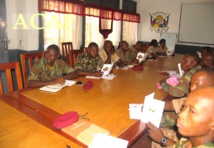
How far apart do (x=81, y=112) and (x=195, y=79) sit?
89 cm

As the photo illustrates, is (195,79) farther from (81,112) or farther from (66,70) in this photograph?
(66,70)

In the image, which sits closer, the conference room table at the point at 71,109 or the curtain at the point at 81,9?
the conference room table at the point at 71,109

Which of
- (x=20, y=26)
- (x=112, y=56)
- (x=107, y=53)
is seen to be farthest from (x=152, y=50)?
(x=20, y=26)

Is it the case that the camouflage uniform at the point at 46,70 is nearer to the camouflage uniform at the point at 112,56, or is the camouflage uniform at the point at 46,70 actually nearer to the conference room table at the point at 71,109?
the conference room table at the point at 71,109

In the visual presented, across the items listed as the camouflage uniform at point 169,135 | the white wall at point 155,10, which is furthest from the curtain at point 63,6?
the white wall at point 155,10

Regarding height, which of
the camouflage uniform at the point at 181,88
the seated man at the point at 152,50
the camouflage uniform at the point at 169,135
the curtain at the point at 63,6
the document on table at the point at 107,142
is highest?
the curtain at the point at 63,6

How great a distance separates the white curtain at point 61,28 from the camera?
3810 mm

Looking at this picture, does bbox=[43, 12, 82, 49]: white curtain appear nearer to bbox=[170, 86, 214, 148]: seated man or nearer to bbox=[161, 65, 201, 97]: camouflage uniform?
bbox=[161, 65, 201, 97]: camouflage uniform

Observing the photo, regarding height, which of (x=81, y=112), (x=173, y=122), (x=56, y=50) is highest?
(x=56, y=50)

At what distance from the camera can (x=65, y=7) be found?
12.8 feet

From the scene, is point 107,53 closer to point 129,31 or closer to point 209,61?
→ point 209,61

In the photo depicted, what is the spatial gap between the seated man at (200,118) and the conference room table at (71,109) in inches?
13.4

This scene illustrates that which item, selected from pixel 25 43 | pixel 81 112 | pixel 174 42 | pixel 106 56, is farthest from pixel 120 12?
pixel 81 112

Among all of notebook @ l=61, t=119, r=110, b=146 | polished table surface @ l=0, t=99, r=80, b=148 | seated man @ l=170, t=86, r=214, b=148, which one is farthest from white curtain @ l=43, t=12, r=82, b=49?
seated man @ l=170, t=86, r=214, b=148
